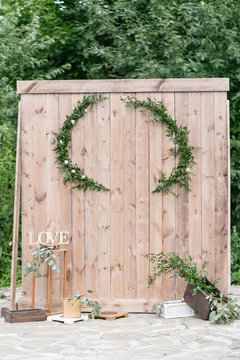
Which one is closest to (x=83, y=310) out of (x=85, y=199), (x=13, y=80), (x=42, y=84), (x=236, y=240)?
(x=85, y=199)

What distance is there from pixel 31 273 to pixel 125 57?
A: 3600 mm

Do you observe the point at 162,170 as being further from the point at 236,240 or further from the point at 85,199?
the point at 236,240

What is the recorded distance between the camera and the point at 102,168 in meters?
→ 5.48

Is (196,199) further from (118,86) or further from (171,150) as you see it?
(118,86)

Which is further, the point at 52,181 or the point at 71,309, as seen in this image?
the point at 52,181

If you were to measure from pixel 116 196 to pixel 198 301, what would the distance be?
3.93 feet

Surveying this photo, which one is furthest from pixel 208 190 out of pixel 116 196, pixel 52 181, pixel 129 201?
pixel 52 181

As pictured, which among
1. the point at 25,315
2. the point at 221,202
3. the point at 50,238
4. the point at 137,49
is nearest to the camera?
the point at 25,315

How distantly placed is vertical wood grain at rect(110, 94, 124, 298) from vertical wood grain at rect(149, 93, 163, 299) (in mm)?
276

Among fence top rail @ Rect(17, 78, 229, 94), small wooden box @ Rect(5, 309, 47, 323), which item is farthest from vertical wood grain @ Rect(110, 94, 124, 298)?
small wooden box @ Rect(5, 309, 47, 323)

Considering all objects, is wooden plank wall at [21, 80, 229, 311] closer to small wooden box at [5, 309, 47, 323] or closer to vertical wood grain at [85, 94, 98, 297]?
vertical wood grain at [85, 94, 98, 297]

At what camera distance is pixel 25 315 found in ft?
16.5

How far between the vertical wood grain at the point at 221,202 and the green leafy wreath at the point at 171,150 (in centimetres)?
25

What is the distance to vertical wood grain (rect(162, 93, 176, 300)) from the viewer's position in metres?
5.42
